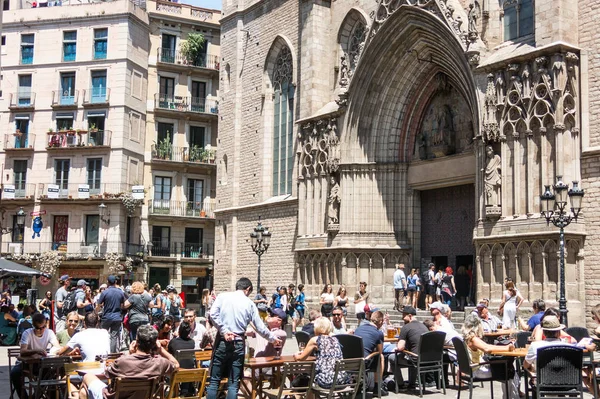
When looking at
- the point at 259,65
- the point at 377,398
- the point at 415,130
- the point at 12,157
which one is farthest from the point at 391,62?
the point at 12,157

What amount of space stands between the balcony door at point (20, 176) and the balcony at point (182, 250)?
7.26 m

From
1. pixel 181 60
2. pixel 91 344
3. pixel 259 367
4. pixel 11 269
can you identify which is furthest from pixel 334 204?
pixel 181 60

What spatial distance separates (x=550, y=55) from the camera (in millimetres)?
18312

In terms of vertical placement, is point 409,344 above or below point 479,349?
below

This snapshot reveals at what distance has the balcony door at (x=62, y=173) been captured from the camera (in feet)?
131

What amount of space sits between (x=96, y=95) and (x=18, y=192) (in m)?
6.42

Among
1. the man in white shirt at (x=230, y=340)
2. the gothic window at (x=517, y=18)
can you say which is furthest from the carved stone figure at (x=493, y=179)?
the man in white shirt at (x=230, y=340)

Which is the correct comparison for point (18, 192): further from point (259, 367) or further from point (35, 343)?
point (259, 367)

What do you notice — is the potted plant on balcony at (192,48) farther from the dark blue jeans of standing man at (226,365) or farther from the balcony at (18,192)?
the dark blue jeans of standing man at (226,365)

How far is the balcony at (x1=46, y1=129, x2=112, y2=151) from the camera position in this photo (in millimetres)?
39281

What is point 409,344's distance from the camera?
12.0 m

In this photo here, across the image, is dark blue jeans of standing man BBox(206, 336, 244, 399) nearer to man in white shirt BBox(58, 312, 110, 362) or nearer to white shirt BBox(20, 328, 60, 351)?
man in white shirt BBox(58, 312, 110, 362)

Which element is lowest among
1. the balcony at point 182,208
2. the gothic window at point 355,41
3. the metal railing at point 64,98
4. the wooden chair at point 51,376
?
the wooden chair at point 51,376

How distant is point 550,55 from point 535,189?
3160 millimetres
